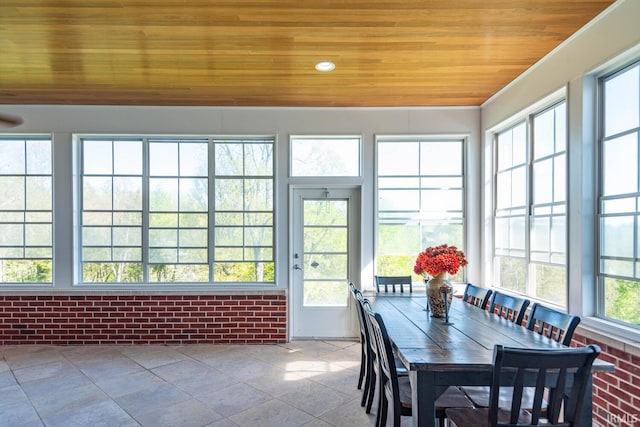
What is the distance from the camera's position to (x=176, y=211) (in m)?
4.53

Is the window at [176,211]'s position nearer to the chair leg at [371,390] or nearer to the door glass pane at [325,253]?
the door glass pane at [325,253]

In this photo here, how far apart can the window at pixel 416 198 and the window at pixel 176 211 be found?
54.7 inches

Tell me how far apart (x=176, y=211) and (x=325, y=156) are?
1920 mm

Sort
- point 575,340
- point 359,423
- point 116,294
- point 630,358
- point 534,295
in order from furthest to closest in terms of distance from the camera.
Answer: point 116,294
point 534,295
point 575,340
point 359,423
point 630,358

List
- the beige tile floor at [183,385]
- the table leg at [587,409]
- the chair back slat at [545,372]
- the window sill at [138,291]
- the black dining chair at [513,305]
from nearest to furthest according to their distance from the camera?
the chair back slat at [545,372] → the table leg at [587,409] → the black dining chair at [513,305] → the beige tile floor at [183,385] → the window sill at [138,291]

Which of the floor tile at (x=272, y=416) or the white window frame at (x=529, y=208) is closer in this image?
the floor tile at (x=272, y=416)

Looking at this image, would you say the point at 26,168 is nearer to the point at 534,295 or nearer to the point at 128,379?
the point at 128,379

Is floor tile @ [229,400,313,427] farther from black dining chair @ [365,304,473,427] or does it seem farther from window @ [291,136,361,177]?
window @ [291,136,361,177]

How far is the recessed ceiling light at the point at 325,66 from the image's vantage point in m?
3.29

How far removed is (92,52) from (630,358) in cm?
446

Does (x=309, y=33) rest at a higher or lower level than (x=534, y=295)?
higher

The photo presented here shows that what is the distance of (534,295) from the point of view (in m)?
3.51

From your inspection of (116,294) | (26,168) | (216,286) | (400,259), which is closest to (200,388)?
(216,286)

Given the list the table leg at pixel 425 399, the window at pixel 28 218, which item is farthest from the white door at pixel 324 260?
the window at pixel 28 218
